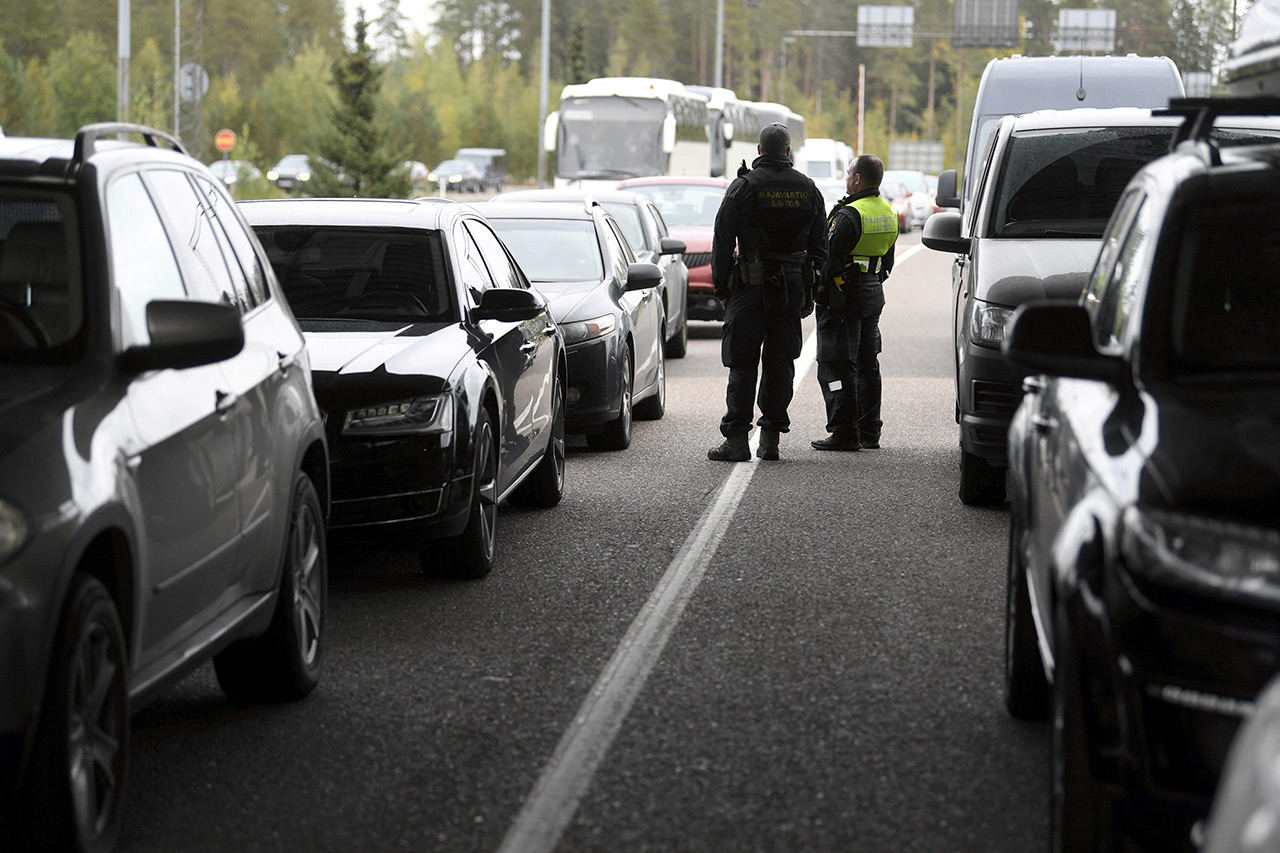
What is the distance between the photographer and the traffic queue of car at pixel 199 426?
3896mm

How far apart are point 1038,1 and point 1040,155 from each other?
124 metres

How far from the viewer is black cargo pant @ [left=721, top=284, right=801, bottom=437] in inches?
452

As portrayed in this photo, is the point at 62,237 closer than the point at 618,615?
Yes

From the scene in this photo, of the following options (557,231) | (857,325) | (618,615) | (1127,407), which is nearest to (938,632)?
(618,615)

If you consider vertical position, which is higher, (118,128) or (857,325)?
(118,128)

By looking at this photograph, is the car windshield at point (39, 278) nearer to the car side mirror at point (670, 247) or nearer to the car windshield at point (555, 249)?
the car windshield at point (555, 249)

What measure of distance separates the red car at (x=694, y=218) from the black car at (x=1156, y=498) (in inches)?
616

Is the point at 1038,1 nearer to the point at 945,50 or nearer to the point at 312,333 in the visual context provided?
the point at 945,50

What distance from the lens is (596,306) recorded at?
12.0 meters

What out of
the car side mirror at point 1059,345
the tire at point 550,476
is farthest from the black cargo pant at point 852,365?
the car side mirror at point 1059,345

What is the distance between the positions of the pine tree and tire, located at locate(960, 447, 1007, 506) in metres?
50.8

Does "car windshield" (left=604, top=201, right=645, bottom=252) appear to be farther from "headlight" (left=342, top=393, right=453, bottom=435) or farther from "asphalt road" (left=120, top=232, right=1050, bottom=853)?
"headlight" (left=342, top=393, right=453, bottom=435)

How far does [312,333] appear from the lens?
7949 mm

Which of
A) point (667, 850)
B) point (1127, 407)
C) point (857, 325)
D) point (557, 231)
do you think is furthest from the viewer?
point (557, 231)
